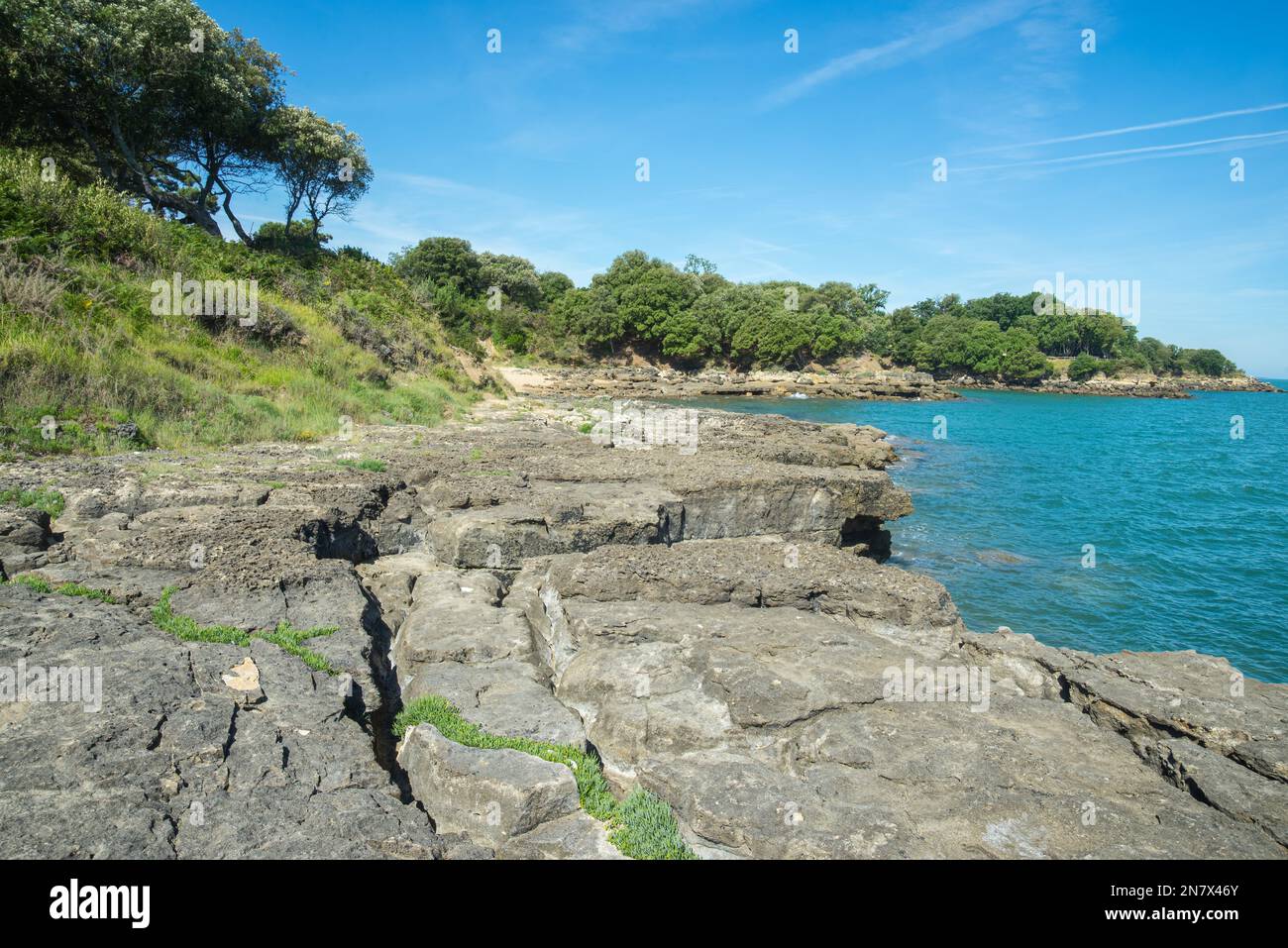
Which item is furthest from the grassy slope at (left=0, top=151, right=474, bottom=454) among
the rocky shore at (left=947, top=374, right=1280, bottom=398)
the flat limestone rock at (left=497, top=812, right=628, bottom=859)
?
the rocky shore at (left=947, top=374, right=1280, bottom=398)

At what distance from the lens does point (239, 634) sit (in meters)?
6.03

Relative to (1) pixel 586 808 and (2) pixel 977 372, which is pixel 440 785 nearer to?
(1) pixel 586 808

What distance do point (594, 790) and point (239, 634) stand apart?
3.42 metres

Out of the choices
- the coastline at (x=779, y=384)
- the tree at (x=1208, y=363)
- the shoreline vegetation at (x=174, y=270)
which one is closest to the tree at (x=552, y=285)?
the coastline at (x=779, y=384)

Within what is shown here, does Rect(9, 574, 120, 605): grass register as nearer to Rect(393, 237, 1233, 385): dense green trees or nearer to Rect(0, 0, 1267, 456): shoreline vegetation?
Rect(0, 0, 1267, 456): shoreline vegetation

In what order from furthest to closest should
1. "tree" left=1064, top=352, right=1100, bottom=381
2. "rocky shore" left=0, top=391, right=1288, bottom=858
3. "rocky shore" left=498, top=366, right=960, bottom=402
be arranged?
"tree" left=1064, top=352, right=1100, bottom=381 → "rocky shore" left=498, top=366, right=960, bottom=402 → "rocky shore" left=0, top=391, right=1288, bottom=858

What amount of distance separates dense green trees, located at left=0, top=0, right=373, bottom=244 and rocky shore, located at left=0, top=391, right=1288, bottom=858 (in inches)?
802

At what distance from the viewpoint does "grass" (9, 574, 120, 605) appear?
6355 mm

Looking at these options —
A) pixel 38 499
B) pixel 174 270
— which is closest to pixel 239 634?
pixel 38 499

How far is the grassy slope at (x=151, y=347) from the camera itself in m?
13.2

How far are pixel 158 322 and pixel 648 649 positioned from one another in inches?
668

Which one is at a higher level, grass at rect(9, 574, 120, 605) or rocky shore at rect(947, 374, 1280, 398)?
rocky shore at rect(947, 374, 1280, 398)
